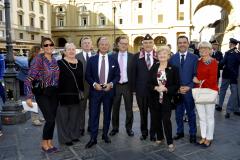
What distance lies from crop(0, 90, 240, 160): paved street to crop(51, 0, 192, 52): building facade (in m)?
49.2

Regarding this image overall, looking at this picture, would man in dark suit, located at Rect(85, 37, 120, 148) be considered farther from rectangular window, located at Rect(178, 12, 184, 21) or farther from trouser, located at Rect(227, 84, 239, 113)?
rectangular window, located at Rect(178, 12, 184, 21)

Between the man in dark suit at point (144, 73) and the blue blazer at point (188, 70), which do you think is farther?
the man in dark suit at point (144, 73)

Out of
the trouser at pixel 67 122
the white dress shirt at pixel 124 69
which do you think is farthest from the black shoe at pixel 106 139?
the white dress shirt at pixel 124 69

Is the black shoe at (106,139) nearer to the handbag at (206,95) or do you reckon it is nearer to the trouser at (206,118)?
the trouser at (206,118)

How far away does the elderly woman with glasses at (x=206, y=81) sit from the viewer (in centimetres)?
477

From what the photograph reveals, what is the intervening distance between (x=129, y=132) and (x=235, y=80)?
325 centimetres

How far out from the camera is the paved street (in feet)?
14.6

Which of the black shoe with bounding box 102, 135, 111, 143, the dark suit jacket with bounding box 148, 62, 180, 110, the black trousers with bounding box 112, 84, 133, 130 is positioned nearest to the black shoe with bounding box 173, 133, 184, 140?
the dark suit jacket with bounding box 148, 62, 180, 110

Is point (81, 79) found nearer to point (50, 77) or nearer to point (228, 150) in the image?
point (50, 77)

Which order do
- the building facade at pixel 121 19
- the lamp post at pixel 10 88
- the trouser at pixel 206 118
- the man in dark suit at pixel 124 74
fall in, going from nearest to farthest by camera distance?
the trouser at pixel 206 118 → the man in dark suit at pixel 124 74 → the lamp post at pixel 10 88 → the building facade at pixel 121 19

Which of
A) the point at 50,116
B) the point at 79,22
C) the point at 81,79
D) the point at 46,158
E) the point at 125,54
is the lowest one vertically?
A: the point at 46,158

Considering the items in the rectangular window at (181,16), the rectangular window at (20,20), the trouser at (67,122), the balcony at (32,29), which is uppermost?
the rectangular window at (181,16)

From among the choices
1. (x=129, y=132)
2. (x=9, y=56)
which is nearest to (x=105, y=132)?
(x=129, y=132)

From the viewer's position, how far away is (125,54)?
5.57 m
